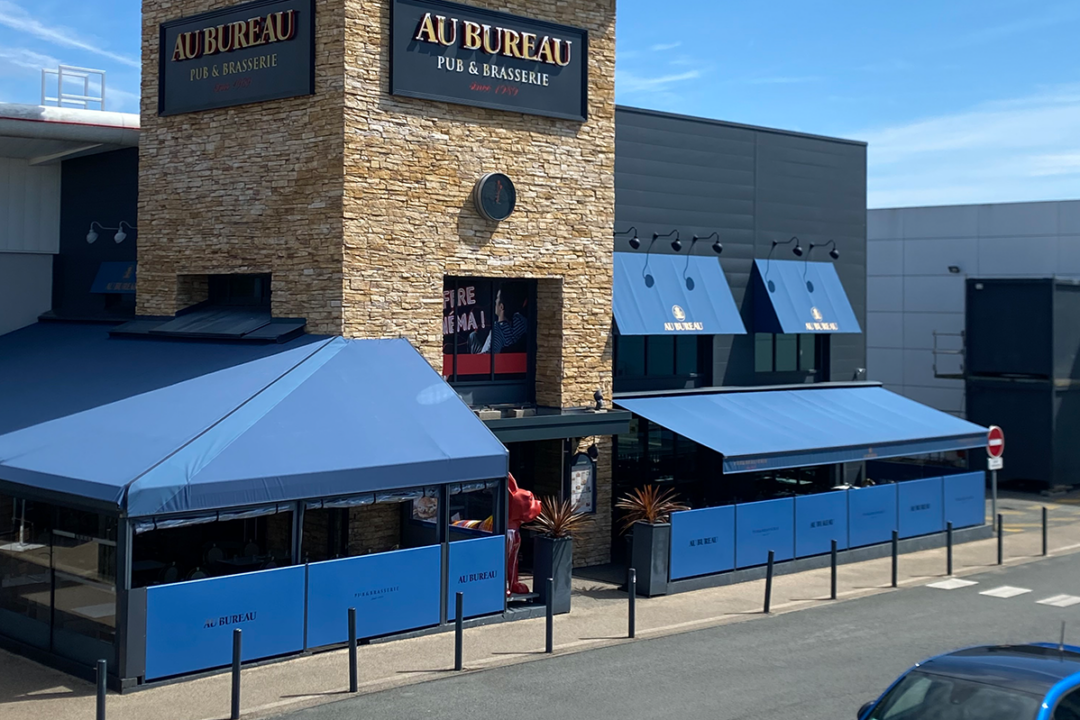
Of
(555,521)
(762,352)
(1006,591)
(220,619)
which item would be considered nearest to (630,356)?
(762,352)

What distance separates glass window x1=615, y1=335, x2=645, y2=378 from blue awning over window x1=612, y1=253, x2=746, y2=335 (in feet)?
2.80

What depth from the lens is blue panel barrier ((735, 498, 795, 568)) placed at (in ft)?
66.8

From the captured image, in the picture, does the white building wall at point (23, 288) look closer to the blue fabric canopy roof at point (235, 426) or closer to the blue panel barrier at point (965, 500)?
the blue fabric canopy roof at point (235, 426)

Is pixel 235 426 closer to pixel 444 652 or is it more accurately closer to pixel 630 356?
pixel 444 652

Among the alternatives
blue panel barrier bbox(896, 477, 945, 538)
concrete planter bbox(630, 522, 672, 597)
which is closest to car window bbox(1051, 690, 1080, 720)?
concrete planter bbox(630, 522, 672, 597)

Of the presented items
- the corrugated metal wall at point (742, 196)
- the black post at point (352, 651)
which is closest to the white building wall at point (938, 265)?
the corrugated metal wall at point (742, 196)

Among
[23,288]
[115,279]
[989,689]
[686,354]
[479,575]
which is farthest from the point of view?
[686,354]

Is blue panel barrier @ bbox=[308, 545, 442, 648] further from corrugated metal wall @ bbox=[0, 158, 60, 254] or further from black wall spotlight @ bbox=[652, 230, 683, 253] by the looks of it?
corrugated metal wall @ bbox=[0, 158, 60, 254]

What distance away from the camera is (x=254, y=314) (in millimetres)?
19219

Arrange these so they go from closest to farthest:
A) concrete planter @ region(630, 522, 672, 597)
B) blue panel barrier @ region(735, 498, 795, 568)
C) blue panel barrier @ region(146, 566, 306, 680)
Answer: blue panel barrier @ region(146, 566, 306, 680) < concrete planter @ region(630, 522, 672, 597) < blue panel barrier @ region(735, 498, 795, 568)

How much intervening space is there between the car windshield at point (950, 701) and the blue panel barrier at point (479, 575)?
8.26m

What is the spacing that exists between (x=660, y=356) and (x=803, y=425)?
328 cm

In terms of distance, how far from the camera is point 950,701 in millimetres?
8461

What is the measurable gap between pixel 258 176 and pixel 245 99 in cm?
132
